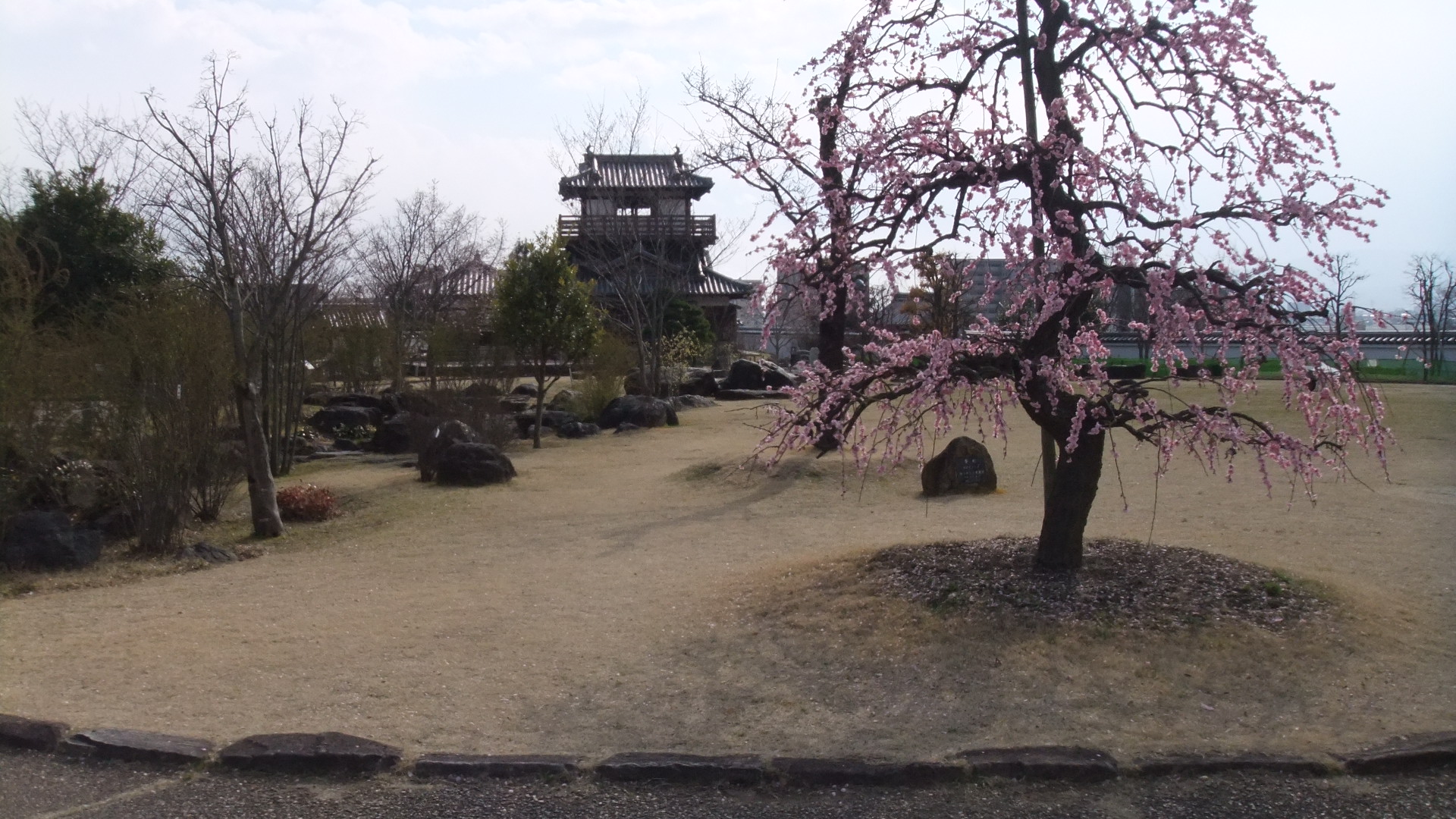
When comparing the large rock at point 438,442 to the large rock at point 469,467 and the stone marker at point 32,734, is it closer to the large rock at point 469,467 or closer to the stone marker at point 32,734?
the large rock at point 469,467

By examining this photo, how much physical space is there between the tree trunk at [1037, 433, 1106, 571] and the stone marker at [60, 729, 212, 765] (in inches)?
193

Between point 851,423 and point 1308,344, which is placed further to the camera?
point 851,423

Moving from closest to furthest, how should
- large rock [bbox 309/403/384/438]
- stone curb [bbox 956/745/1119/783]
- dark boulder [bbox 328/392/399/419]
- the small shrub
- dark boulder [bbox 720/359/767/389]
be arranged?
1. stone curb [bbox 956/745/1119/783]
2. the small shrub
3. large rock [bbox 309/403/384/438]
4. dark boulder [bbox 328/392/399/419]
5. dark boulder [bbox 720/359/767/389]

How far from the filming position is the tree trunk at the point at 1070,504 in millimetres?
6811

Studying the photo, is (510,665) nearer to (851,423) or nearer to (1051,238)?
(851,423)

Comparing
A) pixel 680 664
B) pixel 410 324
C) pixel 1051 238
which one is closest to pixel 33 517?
pixel 680 664

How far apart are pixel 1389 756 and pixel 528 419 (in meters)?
20.0

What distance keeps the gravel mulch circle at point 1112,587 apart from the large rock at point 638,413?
16968 millimetres

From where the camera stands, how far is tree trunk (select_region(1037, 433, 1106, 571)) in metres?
6.81

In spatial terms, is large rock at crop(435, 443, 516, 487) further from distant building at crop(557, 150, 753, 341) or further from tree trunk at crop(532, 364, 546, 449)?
distant building at crop(557, 150, 753, 341)

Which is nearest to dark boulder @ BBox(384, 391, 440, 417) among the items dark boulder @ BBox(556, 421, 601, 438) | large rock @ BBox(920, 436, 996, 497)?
dark boulder @ BBox(556, 421, 601, 438)

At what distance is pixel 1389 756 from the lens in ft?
14.0

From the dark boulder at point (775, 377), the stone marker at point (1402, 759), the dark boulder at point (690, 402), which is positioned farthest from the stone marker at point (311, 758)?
the dark boulder at point (775, 377)

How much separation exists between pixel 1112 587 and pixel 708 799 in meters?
3.43
